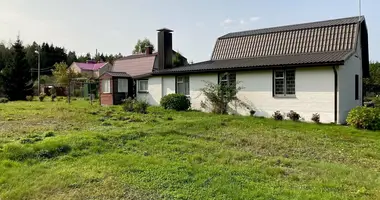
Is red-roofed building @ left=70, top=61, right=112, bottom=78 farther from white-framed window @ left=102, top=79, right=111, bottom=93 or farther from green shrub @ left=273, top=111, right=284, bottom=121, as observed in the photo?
green shrub @ left=273, top=111, right=284, bottom=121

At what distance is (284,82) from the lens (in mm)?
14562

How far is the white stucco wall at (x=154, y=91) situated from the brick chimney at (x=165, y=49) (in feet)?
5.46

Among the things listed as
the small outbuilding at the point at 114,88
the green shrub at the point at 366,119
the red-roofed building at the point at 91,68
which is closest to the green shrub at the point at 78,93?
the red-roofed building at the point at 91,68

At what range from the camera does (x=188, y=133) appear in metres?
9.75

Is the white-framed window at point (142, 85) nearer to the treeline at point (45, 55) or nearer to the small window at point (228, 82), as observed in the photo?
the small window at point (228, 82)

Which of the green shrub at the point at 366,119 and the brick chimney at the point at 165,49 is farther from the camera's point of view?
the brick chimney at the point at 165,49

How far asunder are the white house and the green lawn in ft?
12.5

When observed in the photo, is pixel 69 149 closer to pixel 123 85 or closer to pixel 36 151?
pixel 36 151

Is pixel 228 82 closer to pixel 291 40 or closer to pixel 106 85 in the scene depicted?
→ pixel 291 40

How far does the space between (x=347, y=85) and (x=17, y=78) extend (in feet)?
91.7

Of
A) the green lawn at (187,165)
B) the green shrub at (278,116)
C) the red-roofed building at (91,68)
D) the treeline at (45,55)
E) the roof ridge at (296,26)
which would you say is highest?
the treeline at (45,55)

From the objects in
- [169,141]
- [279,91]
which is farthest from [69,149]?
[279,91]

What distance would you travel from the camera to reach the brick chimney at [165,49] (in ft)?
73.4

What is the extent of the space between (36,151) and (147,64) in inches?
805
